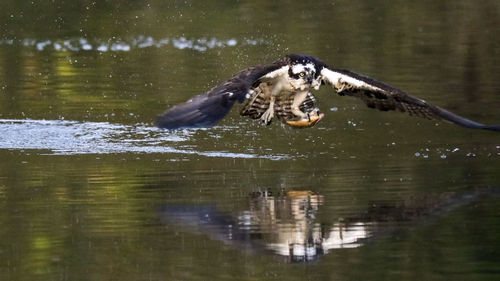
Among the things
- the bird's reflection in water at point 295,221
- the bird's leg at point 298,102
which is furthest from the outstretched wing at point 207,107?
the bird's leg at point 298,102

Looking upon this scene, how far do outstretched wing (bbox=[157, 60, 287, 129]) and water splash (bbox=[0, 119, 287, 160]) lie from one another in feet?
5.99

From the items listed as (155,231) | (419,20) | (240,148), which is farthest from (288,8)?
(155,231)

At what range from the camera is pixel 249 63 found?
17.0 m

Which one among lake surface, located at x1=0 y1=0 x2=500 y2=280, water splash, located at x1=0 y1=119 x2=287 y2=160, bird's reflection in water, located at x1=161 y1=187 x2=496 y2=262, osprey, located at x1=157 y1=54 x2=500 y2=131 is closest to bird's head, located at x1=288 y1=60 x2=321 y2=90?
osprey, located at x1=157 y1=54 x2=500 y2=131

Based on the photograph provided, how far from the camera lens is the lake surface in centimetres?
757

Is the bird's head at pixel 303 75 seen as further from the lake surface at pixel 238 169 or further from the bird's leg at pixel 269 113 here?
the lake surface at pixel 238 169

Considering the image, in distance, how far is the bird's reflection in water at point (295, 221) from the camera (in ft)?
25.6

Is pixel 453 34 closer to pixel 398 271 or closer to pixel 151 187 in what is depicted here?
pixel 151 187

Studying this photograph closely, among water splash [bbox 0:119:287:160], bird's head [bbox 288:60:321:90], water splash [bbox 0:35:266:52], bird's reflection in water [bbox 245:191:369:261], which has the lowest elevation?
bird's reflection in water [bbox 245:191:369:261]

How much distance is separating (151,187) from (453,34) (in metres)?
11.3

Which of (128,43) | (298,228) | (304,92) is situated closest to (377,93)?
(304,92)

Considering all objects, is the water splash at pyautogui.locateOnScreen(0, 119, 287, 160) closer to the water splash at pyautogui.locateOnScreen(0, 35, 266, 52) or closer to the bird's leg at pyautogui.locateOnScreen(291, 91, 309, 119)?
the bird's leg at pyautogui.locateOnScreen(291, 91, 309, 119)

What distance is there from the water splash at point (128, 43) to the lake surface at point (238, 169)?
5 centimetres

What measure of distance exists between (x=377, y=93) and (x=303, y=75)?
2.04ft
